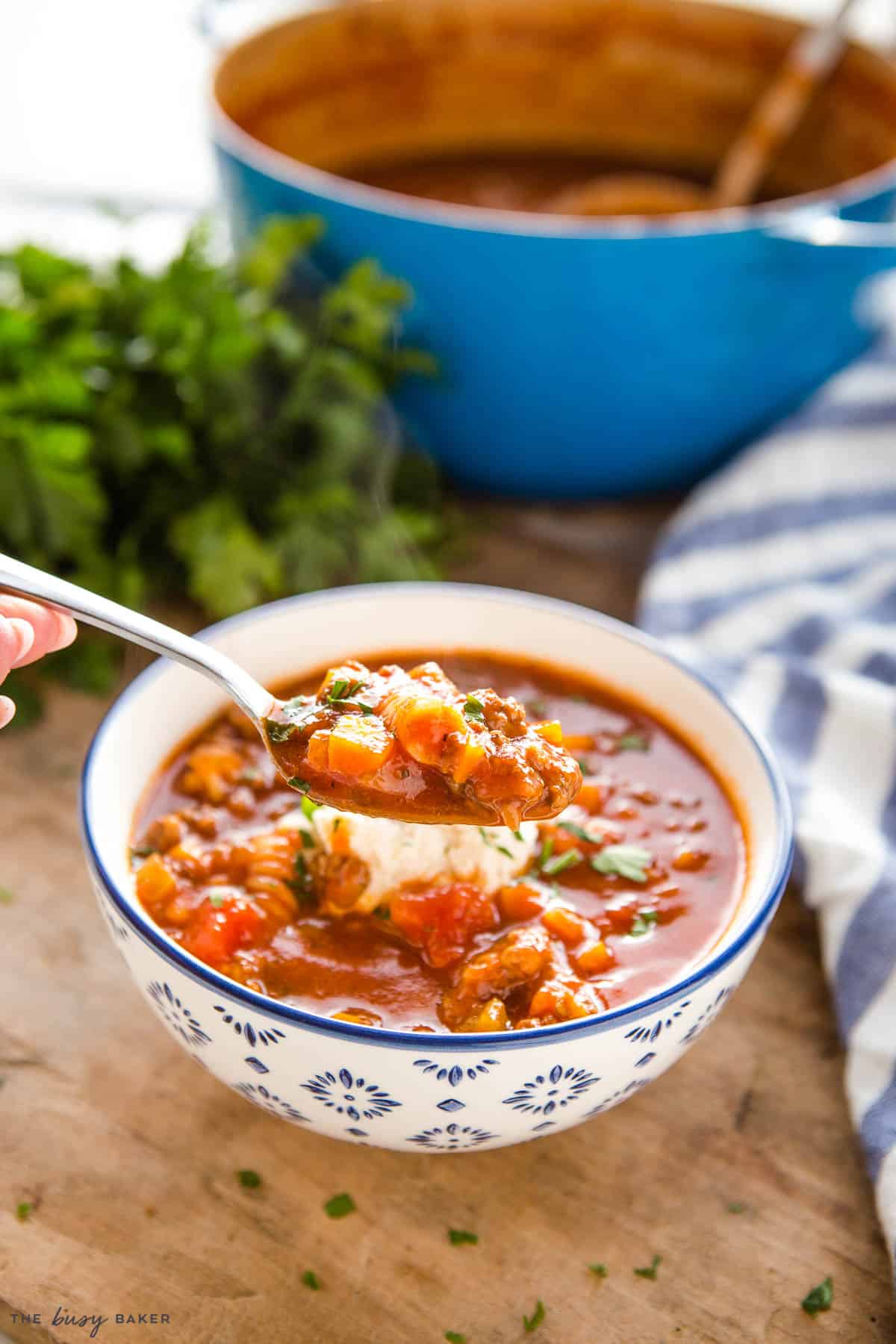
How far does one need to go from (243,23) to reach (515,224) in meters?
1.28

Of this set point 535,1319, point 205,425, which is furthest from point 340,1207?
point 205,425

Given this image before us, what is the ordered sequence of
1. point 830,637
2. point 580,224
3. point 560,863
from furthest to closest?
point 580,224 → point 830,637 → point 560,863

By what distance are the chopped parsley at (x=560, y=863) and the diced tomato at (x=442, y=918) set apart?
14 centimetres

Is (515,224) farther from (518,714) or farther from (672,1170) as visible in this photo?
(672,1170)

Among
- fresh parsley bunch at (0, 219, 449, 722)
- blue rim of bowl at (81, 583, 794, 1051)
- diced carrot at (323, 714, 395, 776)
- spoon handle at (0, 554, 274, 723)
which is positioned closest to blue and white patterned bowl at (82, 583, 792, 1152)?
blue rim of bowl at (81, 583, 794, 1051)

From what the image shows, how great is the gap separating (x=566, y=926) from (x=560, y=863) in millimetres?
154

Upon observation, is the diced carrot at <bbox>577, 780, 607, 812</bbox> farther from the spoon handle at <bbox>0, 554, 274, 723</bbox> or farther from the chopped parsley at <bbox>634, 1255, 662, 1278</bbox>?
the chopped parsley at <bbox>634, 1255, 662, 1278</bbox>

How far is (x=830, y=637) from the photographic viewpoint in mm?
3102

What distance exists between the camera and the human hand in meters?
1.96

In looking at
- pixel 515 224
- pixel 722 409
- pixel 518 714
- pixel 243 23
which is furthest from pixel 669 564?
pixel 243 23

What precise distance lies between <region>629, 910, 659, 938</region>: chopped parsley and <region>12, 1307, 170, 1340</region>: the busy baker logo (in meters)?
0.88

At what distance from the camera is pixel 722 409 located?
11.8 feet

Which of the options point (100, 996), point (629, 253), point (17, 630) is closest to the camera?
point (17, 630)

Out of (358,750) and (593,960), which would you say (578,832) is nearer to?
(593,960)
